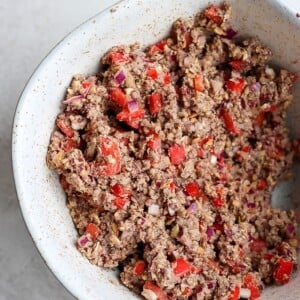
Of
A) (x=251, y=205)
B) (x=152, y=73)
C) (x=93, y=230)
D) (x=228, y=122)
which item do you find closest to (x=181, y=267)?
(x=93, y=230)

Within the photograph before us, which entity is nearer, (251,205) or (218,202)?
(218,202)

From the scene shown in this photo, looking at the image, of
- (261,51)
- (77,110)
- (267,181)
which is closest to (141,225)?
(77,110)

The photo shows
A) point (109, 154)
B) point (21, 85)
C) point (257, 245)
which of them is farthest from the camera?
point (21, 85)

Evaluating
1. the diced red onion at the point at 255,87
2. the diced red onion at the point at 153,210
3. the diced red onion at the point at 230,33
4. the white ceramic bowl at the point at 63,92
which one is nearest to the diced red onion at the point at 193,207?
the diced red onion at the point at 153,210

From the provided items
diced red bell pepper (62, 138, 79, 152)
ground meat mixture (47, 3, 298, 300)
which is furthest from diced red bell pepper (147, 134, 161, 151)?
diced red bell pepper (62, 138, 79, 152)

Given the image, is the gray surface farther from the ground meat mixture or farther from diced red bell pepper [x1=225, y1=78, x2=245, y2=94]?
diced red bell pepper [x1=225, y1=78, x2=245, y2=94]

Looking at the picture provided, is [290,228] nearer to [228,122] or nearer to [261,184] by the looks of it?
[261,184]
